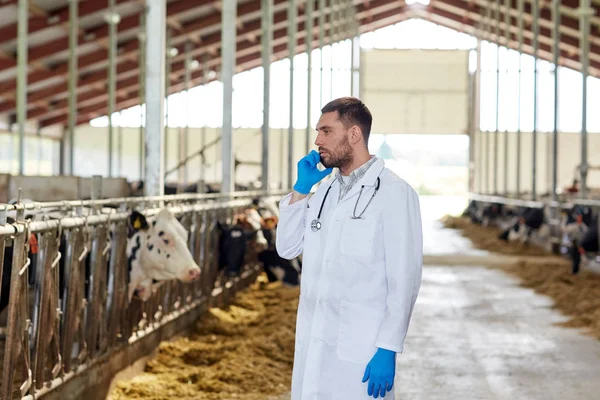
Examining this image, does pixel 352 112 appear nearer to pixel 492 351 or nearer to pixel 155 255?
pixel 155 255

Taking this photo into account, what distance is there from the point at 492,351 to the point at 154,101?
11.5 feet

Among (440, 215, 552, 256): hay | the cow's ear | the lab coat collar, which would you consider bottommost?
(440, 215, 552, 256): hay

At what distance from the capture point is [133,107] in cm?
3609

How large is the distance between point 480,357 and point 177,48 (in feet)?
81.3

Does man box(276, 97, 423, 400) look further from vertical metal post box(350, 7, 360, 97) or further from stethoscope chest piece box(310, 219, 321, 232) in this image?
vertical metal post box(350, 7, 360, 97)

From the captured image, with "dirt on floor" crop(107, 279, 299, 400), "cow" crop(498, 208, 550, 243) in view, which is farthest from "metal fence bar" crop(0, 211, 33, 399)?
"cow" crop(498, 208, 550, 243)

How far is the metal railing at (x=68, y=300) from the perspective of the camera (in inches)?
174

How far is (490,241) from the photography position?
19.6 m

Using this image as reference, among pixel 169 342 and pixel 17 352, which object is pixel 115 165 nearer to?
pixel 169 342

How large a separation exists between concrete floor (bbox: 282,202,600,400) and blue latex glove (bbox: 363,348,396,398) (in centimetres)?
270

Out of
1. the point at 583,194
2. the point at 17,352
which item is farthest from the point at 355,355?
the point at 583,194

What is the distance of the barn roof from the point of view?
23.1 metres

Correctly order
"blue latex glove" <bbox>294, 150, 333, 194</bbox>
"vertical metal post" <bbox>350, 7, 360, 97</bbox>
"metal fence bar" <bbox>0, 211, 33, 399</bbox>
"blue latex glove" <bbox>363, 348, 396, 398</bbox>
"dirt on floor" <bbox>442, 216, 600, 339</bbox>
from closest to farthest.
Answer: "blue latex glove" <bbox>363, 348, 396, 398</bbox> < "blue latex glove" <bbox>294, 150, 333, 194</bbox> < "metal fence bar" <bbox>0, 211, 33, 399</bbox> < "dirt on floor" <bbox>442, 216, 600, 339</bbox> < "vertical metal post" <bbox>350, 7, 360, 97</bbox>

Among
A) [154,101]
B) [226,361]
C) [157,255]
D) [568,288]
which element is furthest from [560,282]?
[157,255]
